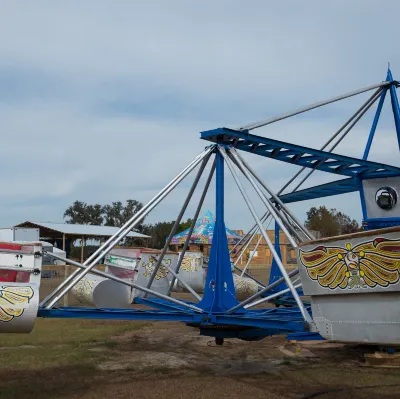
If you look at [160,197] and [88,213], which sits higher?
[88,213]

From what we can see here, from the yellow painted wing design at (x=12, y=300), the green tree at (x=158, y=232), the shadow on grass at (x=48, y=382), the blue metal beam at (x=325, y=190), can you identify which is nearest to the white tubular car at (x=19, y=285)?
the yellow painted wing design at (x=12, y=300)

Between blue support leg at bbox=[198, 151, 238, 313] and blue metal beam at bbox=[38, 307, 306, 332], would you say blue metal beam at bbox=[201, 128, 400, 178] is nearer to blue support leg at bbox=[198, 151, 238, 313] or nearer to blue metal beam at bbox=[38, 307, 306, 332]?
blue support leg at bbox=[198, 151, 238, 313]

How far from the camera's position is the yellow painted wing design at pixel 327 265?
211 inches

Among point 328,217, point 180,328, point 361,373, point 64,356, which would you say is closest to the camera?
point 361,373

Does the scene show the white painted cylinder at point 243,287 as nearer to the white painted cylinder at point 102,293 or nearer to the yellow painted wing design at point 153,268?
the yellow painted wing design at point 153,268

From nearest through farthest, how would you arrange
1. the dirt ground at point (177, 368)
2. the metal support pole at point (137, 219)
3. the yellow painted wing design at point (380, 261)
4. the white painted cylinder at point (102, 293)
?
the yellow painted wing design at point (380, 261)
the metal support pole at point (137, 219)
the dirt ground at point (177, 368)
the white painted cylinder at point (102, 293)

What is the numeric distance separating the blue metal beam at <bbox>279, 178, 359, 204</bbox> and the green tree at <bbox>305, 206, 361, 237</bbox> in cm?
5473

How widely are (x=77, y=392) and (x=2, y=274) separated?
212 cm

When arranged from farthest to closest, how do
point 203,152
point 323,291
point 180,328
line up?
point 180,328
point 203,152
point 323,291

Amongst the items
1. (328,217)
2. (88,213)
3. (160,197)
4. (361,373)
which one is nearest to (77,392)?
(160,197)

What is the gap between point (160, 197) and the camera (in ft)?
25.4

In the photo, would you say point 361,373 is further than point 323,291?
Yes

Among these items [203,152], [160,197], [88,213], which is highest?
[88,213]

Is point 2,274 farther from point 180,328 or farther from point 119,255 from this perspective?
point 180,328
